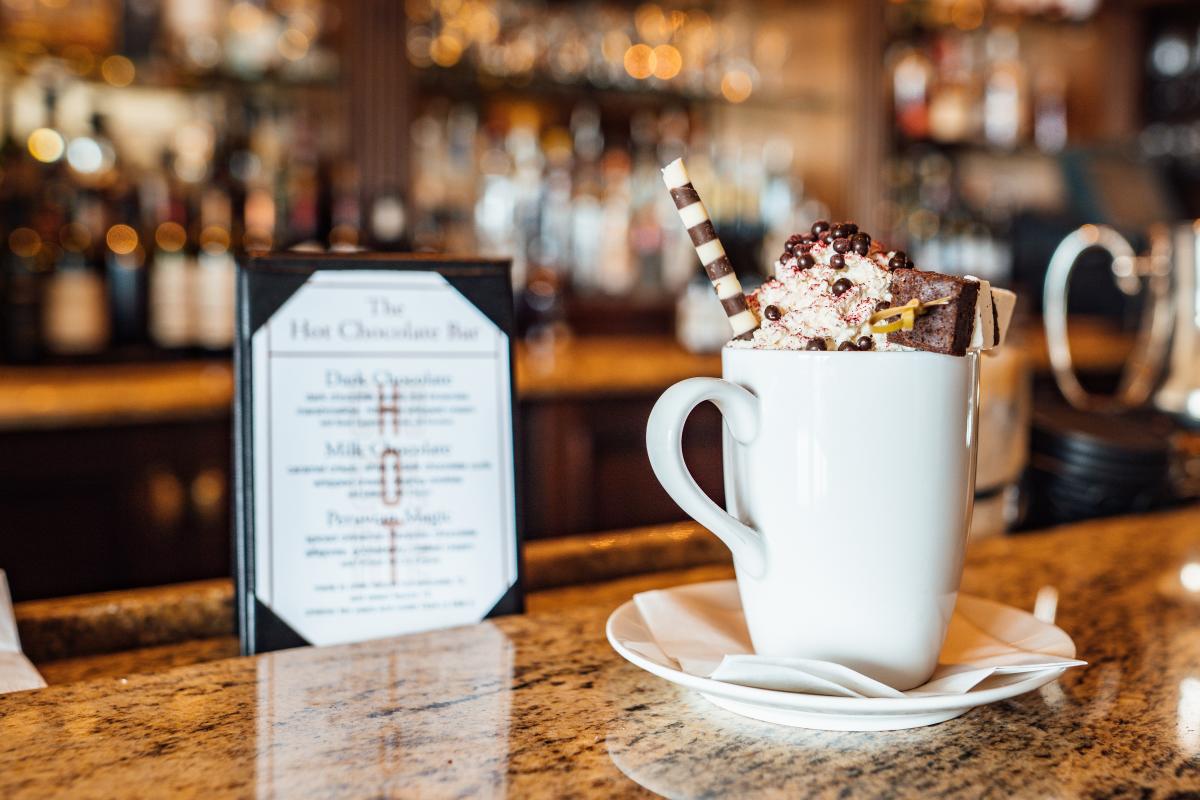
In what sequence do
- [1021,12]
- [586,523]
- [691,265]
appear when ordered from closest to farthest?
[586,523] < [691,265] < [1021,12]

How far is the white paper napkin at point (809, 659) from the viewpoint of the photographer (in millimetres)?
519

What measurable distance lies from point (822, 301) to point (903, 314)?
0.16 feet

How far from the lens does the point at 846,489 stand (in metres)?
0.53

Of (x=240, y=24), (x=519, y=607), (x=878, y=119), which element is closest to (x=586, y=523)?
(x=240, y=24)

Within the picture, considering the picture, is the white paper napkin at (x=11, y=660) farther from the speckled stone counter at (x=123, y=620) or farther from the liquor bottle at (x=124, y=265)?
the liquor bottle at (x=124, y=265)

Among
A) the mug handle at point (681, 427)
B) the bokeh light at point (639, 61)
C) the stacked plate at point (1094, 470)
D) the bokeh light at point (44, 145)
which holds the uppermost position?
the bokeh light at point (639, 61)

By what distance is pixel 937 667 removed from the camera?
58 cm

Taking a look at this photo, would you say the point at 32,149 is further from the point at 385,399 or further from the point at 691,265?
the point at 385,399

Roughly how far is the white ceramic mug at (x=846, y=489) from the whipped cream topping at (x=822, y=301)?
0.08ft

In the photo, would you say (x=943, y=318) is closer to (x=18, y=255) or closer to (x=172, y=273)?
(x=172, y=273)

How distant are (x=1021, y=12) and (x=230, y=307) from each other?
257cm

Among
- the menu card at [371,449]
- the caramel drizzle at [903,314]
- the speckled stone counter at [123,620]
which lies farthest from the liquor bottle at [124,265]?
the caramel drizzle at [903,314]

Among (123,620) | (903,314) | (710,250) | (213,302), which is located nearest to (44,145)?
(213,302)

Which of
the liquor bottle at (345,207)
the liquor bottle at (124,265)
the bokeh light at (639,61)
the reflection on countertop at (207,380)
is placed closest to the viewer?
the reflection on countertop at (207,380)
